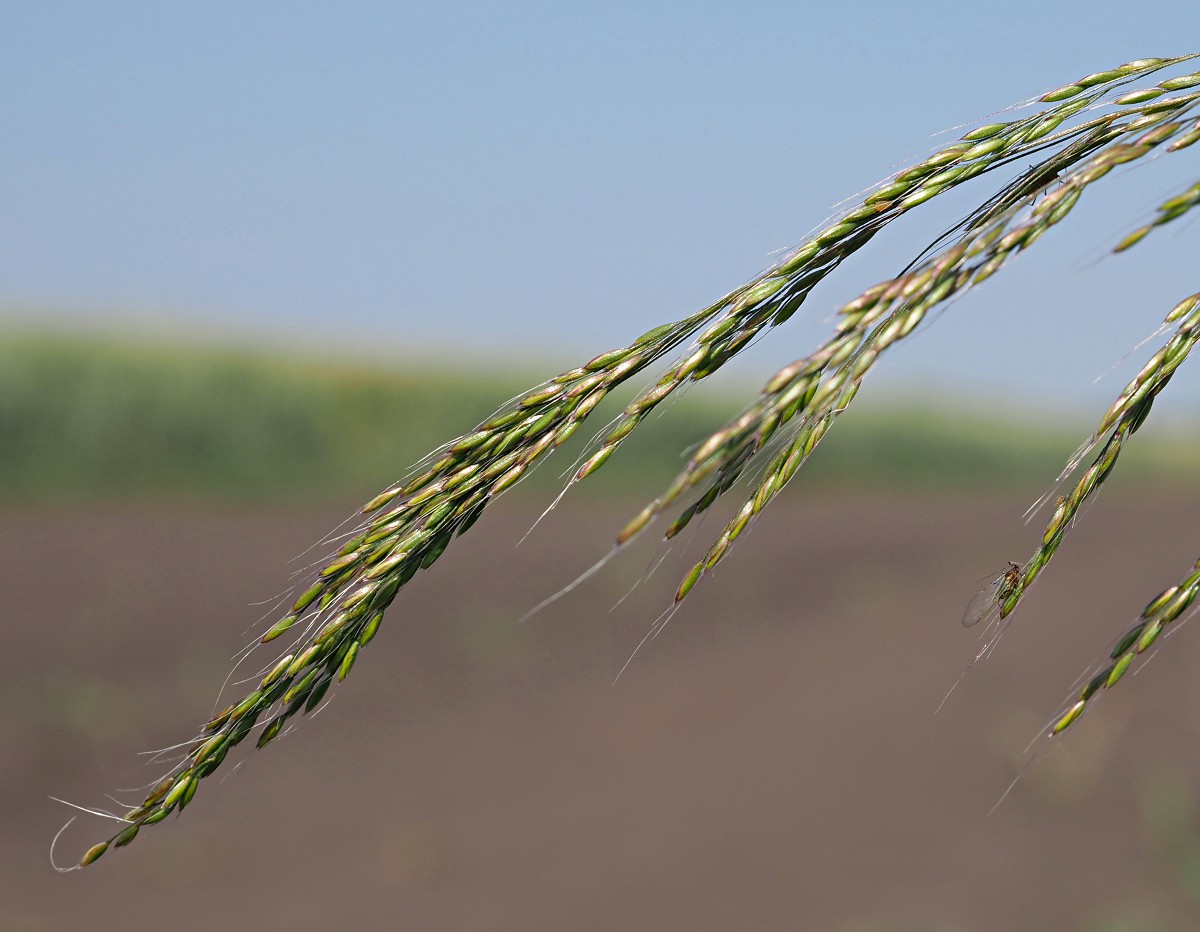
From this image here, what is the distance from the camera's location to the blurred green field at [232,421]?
477 inches

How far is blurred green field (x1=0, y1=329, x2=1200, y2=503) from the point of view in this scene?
12.1 metres

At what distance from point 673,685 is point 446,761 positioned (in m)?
2.10

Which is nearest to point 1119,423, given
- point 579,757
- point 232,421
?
point 579,757

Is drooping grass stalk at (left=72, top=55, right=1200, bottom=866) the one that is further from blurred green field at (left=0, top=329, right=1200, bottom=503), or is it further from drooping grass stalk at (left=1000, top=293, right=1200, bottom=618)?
blurred green field at (left=0, top=329, right=1200, bottom=503)

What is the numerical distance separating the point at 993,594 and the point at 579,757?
6.14 meters

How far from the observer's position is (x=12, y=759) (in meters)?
6.07

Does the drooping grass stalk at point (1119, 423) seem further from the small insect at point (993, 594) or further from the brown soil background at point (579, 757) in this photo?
the brown soil background at point (579, 757)

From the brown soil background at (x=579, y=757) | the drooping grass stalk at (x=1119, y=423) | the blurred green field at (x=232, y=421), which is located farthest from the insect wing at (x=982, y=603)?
the blurred green field at (x=232, y=421)

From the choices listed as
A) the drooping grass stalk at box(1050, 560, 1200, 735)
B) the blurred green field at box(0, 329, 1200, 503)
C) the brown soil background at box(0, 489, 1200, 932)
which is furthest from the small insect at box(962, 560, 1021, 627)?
the blurred green field at box(0, 329, 1200, 503)

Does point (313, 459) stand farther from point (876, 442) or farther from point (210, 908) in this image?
point (876, 442)

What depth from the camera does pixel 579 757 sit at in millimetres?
6906

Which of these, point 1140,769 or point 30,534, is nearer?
point 1140,769

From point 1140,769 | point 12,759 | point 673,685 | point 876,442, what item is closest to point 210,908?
point 12,759

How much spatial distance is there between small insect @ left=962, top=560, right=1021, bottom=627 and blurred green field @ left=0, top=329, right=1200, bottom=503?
9.73 m
